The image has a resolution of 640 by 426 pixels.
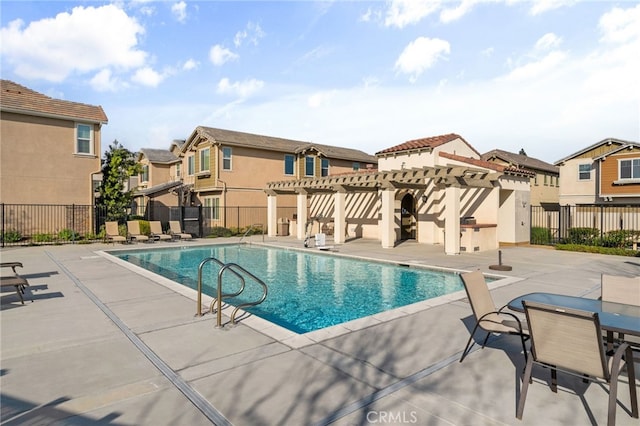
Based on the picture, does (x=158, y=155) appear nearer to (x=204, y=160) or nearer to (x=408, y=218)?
(x=204, y=160)

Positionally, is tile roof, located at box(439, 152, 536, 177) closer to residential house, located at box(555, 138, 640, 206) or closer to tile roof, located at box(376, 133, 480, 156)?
tile roof, located at box(376, 133, 480, 156)

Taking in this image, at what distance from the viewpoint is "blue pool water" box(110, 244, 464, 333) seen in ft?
25.2

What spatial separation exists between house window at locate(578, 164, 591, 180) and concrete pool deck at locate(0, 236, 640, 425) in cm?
2829

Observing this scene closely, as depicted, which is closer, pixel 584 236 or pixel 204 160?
pixel 584 236

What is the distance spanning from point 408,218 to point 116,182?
16868 mm

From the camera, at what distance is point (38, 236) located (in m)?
17.7

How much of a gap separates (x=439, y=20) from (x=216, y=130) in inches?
700

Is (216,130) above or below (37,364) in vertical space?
above

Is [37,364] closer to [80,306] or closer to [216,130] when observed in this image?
[80,306]

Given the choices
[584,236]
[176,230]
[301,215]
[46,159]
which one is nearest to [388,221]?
[301,215]

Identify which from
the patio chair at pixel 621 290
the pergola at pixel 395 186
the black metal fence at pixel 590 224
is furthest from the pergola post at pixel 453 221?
the patio chair at pixel 621 290

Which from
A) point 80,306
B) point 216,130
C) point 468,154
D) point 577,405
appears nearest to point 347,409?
point 577,405

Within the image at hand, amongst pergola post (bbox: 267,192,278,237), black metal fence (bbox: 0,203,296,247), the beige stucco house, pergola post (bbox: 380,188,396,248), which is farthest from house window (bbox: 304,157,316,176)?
the beige stucco house

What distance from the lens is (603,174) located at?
26531mm
